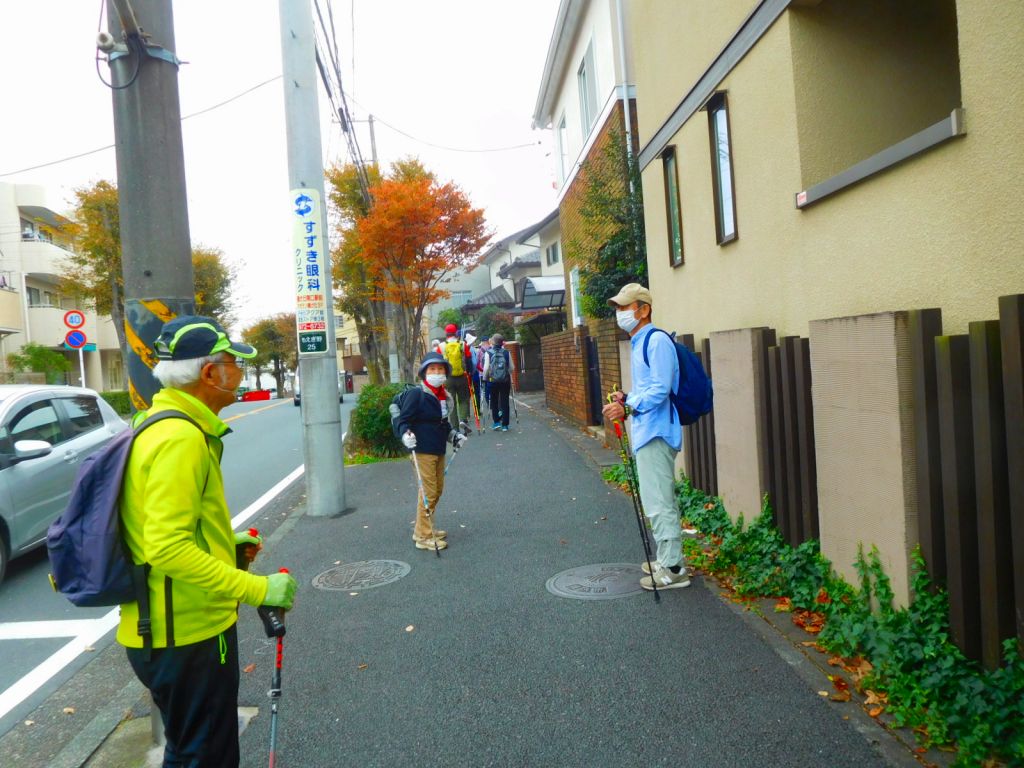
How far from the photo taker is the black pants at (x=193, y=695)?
2.44m

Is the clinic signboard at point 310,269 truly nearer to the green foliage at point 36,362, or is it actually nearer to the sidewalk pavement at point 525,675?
the sidewalk pavement at point 525,675

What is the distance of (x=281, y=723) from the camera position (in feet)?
12.4

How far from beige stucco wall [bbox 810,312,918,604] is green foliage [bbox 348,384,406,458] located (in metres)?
8.53

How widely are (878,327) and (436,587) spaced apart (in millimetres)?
3517

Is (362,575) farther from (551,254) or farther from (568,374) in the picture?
(551,254)

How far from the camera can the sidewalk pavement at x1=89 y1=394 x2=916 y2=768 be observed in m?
3.38

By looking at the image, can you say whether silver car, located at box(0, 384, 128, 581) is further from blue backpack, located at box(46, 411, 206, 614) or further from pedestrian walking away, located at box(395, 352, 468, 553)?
blue backpack, located at box(46, 411, 206, 614)

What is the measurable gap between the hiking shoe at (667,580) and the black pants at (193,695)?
3.34 m

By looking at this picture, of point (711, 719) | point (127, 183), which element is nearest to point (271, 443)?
point (127, 183)

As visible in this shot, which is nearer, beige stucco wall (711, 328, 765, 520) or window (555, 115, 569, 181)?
beige stucco wall (711, 328, 765, 520)

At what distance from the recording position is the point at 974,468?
3.37 meters

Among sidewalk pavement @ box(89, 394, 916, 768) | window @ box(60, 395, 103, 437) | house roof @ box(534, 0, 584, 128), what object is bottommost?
sidewalk pavement @ box(89, 394, 916, 768)

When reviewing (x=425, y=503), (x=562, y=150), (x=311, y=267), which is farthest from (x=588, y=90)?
(x=425, y=503)

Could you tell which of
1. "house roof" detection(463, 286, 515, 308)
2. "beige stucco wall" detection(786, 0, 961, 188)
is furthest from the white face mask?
"house roof" detection(463, 286, 515, 308)
